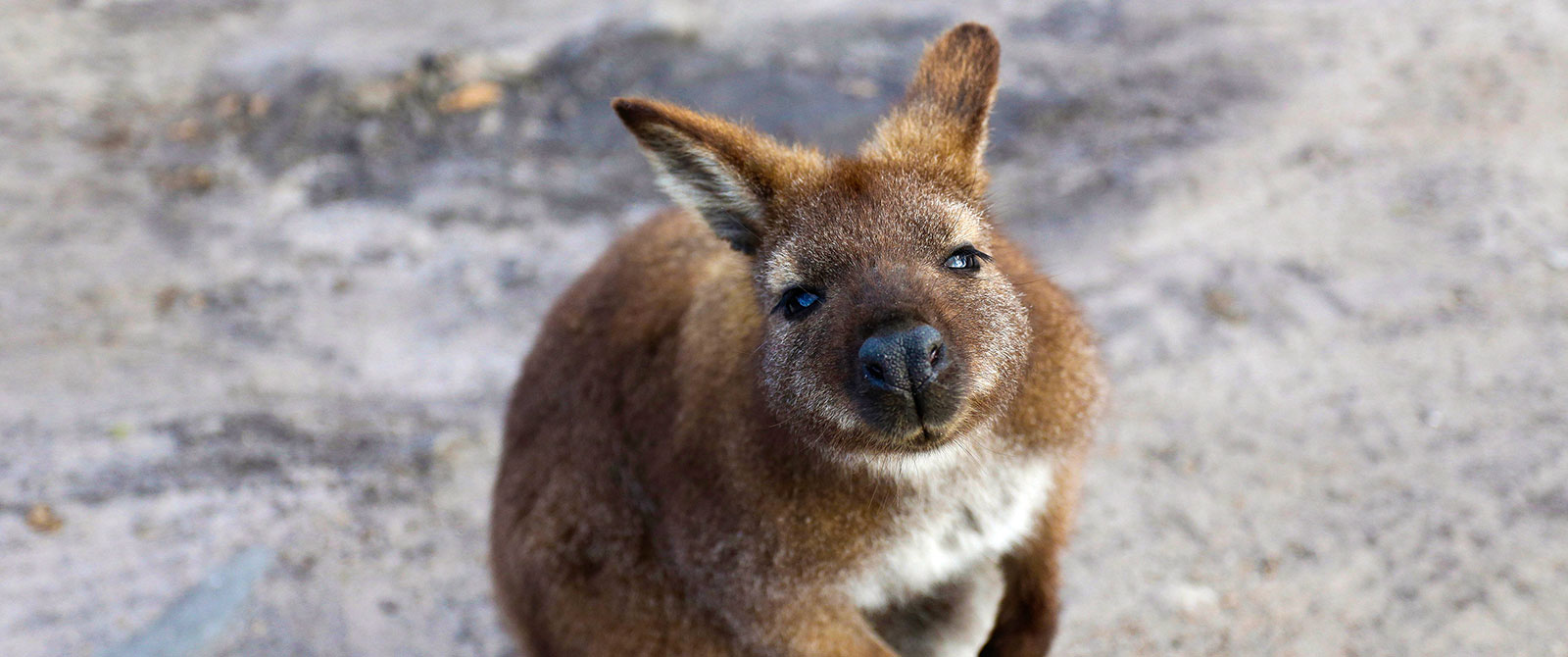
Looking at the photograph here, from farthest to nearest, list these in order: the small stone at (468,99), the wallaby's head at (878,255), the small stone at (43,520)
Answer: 1. the small stone at (468,99)
2. the small stone at (43,520)
3. the wallaby's head at (878,255)

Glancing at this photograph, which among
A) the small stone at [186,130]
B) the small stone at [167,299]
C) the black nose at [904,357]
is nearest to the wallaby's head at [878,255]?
the black nose at [904,357]

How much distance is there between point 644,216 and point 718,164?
4.41m

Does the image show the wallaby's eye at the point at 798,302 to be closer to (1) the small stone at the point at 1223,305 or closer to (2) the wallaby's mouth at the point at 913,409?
(2) the wallaby's mouth at the point at 913,409

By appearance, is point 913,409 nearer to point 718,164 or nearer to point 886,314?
point 886,314

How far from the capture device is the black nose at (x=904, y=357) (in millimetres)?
2803

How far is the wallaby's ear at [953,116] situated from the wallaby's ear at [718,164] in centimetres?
26

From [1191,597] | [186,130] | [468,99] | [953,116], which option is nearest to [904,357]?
[953,116]

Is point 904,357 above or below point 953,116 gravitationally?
below

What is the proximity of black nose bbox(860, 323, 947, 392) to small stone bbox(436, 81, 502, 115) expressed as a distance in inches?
258

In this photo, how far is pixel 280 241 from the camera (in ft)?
25.1

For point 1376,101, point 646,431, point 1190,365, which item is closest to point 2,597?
point 646,431

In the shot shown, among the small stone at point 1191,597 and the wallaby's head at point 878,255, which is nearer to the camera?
the wallaby's head at point 878,255

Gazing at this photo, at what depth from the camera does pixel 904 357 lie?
2.80m

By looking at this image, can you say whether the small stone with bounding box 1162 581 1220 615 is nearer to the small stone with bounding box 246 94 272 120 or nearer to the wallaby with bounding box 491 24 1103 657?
the wallaby with bounding box 491 24 1103 657
